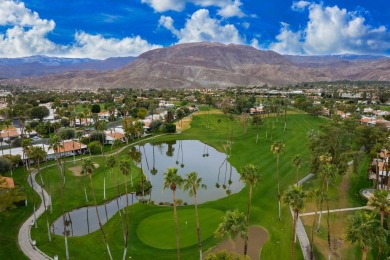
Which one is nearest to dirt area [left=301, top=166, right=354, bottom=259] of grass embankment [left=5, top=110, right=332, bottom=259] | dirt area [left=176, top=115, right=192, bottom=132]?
grass embankment [left=5, top=110, right=332, bottom=259]

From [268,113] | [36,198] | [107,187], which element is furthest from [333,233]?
[268,113]

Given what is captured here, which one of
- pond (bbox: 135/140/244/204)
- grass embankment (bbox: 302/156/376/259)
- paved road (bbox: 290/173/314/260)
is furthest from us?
pond (bbox: 135/140/244/204)

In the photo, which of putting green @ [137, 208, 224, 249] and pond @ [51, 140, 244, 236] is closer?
putting green @ [137, 208, 224, 249]

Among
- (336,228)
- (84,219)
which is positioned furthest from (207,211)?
(84,219)

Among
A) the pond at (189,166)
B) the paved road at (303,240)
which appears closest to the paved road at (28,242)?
the pond at (189,166)

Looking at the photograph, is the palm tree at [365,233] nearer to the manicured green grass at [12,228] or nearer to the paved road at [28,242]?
the paved road at [28,242]

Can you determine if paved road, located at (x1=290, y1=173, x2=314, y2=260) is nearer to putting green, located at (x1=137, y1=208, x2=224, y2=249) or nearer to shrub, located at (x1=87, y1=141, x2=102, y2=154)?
putting green, located at (x1=137, y1=208, x2=224, y2=249)

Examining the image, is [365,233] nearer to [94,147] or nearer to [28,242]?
[28,242]
